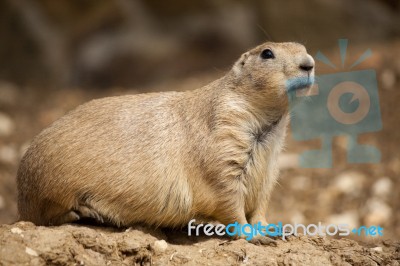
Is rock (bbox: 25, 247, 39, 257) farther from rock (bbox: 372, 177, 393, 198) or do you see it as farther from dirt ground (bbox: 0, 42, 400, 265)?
rock (bbox: 372, 177, 393, 198)

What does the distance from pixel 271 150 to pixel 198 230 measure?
0.81 metres

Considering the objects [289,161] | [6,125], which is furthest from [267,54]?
[6,125]

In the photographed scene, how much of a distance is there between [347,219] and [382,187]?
0.81 meters

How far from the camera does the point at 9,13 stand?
37.9 feet

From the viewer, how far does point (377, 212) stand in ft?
24.3

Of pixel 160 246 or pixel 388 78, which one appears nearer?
pixel 160 246

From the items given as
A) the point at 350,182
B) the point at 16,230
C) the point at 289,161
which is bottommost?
the point at 16,230

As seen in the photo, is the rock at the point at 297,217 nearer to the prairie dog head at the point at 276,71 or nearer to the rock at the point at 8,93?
the prairie dog head at the point at 276,71

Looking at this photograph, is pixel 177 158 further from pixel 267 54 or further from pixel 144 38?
pixel 144 38

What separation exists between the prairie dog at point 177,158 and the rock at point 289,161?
386 cm

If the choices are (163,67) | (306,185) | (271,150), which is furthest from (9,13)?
(271,150)

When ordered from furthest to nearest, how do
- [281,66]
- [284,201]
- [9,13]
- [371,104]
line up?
[9,13] < [284,201] < [371,104] < [281,66]

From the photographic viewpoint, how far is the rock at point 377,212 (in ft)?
23.9

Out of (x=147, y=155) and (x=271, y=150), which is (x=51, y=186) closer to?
(x=147, y=155)
